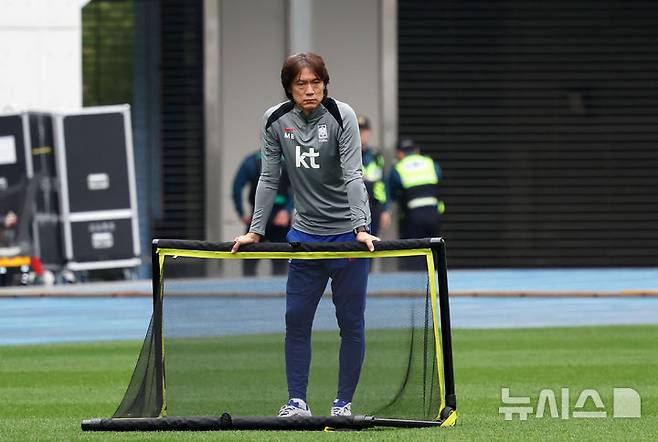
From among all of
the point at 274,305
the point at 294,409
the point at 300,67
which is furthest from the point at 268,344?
the point at 300,67

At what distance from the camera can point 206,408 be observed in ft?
31.8

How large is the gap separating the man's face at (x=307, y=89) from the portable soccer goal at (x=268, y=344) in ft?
2.43

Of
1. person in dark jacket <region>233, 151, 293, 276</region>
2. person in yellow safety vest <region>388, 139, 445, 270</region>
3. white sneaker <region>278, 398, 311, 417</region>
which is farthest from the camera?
person in yellow safety vest <region>388, 139, 445, 270</region>

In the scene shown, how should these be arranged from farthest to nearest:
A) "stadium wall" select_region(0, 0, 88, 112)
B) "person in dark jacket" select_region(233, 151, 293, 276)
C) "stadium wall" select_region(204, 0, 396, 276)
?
"stadium wall" select_region(0, 0, 88, 112)
"stadium wall" select_region(204, 0, 396, 276)
"person in dark jacket" select_region(233, 151, 293, 276)

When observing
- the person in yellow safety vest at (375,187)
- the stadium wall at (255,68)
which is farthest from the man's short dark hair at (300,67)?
the stadium wall at (255,68)

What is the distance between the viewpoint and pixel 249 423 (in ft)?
31.2

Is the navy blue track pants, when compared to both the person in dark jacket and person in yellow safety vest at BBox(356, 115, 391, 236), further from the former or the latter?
person in yellow safety vest at BBox(356, 115, 391, 236)

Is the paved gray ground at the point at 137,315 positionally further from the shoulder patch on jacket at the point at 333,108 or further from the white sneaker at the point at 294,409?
the shoulder patch on jacket at the point at 333,108

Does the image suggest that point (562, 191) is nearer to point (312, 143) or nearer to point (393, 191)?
point (393, 191)

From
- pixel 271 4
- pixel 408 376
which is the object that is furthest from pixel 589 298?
pixel 408 376

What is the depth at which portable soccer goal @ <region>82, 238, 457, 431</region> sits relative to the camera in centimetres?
964

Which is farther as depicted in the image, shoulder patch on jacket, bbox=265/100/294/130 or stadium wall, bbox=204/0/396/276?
stadium wall, bbox=204/0/396/276

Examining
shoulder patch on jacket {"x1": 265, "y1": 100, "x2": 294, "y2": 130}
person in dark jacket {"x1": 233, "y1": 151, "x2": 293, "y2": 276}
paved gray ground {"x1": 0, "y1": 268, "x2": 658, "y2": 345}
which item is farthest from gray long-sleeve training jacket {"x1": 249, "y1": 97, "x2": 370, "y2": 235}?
person in dark jacket {"x1": 233, "y1": 151, "x2": 293, "y2": 276}

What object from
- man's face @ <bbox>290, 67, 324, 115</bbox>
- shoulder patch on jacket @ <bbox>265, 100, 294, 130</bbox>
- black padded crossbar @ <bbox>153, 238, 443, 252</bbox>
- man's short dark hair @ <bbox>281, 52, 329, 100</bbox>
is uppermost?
man's short dark hair @ <bbox>281, 52, 329, 100</bbox>
